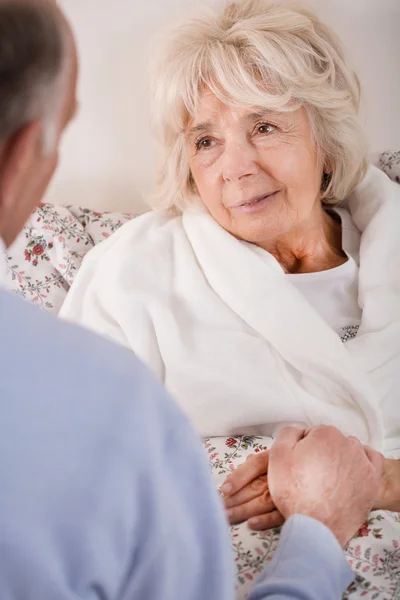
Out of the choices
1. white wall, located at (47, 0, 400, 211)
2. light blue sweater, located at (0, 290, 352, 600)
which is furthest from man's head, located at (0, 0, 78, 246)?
white wall, located at (47, 0, 400, 211)

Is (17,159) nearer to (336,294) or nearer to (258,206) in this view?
(258,206)

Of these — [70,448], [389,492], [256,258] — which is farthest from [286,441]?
[70,448]

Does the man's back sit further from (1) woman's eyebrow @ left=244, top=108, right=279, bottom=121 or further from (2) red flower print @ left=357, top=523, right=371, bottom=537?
(1) woman's eyebrow @ left=244, top=108, right=279, bottom=121

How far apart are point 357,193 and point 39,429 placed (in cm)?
132

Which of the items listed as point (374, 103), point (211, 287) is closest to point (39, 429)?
point (211, 287)

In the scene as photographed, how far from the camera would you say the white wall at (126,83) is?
1.96 metres

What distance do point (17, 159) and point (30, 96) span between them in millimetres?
56

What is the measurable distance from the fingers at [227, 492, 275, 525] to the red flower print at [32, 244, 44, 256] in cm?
86

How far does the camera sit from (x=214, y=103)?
1498 millimetres

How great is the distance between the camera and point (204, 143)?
157 cm

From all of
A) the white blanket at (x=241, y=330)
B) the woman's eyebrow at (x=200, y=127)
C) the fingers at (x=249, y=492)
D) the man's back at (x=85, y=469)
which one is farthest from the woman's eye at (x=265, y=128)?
the man's back at (x=85, y=469)

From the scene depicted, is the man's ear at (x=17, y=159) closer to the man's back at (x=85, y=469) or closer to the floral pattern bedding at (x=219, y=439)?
the man's back at (x=85, y=469)

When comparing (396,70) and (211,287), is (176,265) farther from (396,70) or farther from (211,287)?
(396,70)

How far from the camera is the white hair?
1.46m
